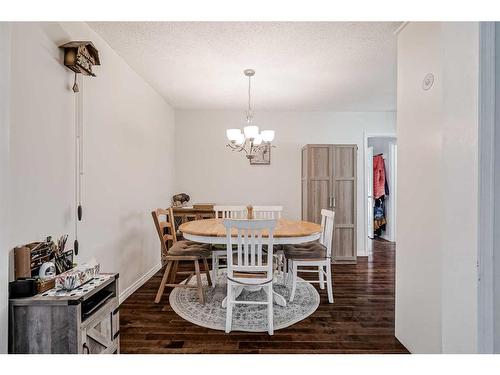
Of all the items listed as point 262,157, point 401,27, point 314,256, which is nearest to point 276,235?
point 314,256

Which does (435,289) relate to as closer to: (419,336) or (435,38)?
(419,336)

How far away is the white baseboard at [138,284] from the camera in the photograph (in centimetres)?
287

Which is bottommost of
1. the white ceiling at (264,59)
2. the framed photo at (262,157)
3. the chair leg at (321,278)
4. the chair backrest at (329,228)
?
the chair leg at (321,278)

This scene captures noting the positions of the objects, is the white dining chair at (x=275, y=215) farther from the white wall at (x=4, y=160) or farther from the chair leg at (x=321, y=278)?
the white wall at (x=4, y=160)

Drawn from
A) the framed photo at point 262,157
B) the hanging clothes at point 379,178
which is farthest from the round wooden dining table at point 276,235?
the hanging clothes at point 379,178

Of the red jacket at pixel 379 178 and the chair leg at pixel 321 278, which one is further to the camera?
the red jacket at pixel 379 178

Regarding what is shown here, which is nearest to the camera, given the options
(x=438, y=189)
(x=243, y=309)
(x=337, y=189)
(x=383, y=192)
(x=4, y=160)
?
(x=4, y=160)

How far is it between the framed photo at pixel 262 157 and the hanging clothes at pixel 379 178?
10.1ft

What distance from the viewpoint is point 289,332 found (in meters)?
2.26

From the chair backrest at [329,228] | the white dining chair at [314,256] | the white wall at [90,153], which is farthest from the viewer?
the chair backrest at [329,228]

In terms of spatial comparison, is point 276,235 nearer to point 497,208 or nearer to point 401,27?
point 497,208

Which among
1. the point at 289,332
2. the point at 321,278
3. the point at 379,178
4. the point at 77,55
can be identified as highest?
the point at 77,55

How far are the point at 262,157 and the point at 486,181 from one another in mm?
4035

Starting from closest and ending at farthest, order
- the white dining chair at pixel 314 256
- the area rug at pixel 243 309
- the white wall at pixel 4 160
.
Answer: the white wall at pixel 4 160, the area rug at pixel 243 309, the white dining chair at pixel 314 256
